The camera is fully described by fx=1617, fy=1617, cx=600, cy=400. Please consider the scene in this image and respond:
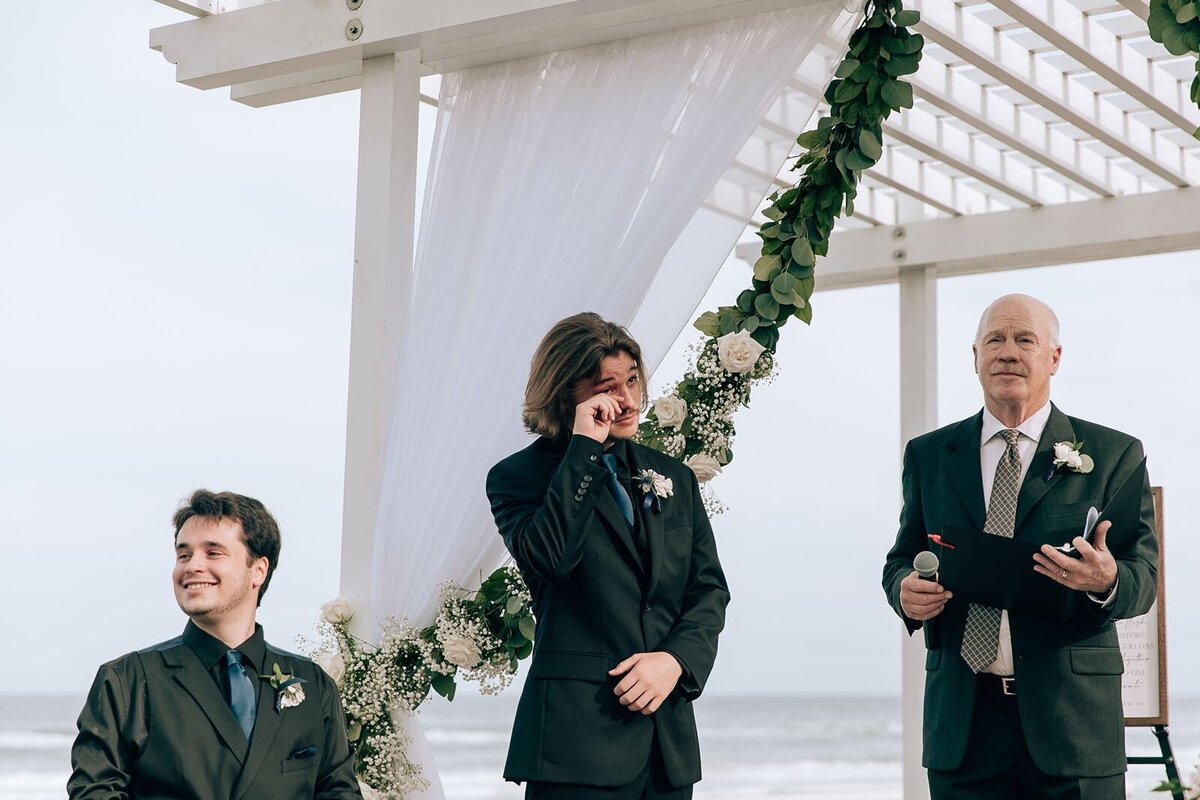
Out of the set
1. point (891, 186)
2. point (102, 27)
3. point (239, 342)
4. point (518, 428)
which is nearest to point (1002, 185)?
point (891, 186)

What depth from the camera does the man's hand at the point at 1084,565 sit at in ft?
11.0

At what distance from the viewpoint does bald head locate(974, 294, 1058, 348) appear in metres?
3.69

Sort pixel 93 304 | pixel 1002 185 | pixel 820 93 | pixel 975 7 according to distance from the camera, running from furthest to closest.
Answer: pixel 93 304
pixel 1002 185
pixel 975 7
pixel 820 93

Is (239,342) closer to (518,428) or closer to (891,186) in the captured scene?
(891,186)

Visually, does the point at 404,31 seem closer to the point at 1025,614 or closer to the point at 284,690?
the point at 284,690

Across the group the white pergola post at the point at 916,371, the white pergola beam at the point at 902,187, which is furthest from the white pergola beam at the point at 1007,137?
the white pergola post at the point at 916,371

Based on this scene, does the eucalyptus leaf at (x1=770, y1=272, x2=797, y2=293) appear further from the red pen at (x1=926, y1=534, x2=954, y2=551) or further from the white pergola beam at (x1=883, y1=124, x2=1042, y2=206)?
the white pergola beam at (x1=883, y1=124, x2=1042, y2=206)

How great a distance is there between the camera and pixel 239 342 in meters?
19.2

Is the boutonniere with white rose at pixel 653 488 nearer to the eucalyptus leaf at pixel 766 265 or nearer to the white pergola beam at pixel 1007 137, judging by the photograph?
the eucalyptus leaf at pixel 766 265

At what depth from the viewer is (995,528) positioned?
3643 mm

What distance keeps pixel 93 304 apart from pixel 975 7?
1481cm

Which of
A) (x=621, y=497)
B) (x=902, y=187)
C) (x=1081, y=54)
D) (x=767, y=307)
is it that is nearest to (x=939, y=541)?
(x=621, y=497)

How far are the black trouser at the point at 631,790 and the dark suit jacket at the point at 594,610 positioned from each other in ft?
0.07

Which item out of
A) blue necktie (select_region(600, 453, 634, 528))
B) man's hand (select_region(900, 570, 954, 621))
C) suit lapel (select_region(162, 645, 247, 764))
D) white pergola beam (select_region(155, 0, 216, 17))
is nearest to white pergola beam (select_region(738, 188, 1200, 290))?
white pergola beam (select_region(155, 0, 216, 17))
